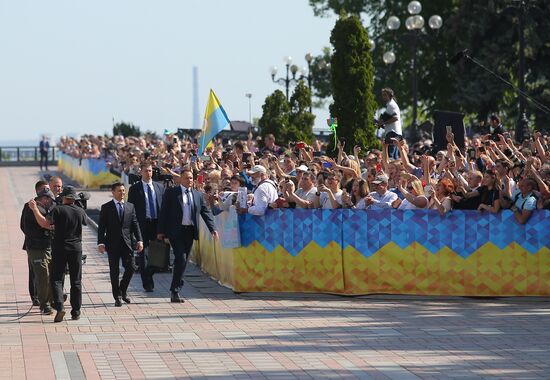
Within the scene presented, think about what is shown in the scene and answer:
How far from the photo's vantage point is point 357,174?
72.5 ft

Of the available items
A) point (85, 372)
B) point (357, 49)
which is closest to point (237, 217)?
point (85, 372)

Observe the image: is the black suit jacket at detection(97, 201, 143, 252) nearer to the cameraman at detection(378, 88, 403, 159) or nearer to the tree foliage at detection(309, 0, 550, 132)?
the cameraman at detection(378, 88, 403, 159)

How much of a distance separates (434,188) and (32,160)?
230 feet

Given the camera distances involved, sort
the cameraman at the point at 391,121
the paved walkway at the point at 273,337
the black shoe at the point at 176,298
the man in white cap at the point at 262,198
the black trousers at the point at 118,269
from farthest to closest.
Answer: the cameraman at the point at 391,121 < the man in white cap at the point at 262,198 < the black shoe at the point at 176,298 < the black trousers at the point at 118,269 < the paved walkway at the point at 273,337

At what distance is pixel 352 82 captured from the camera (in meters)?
29.8

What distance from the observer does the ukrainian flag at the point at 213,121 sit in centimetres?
2923

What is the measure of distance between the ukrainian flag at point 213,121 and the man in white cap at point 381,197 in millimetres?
9060

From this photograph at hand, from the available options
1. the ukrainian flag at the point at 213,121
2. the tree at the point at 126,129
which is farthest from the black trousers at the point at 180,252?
the tree at the point at 126,129

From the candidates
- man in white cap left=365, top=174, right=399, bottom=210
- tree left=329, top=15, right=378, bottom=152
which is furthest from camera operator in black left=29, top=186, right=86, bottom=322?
tree left=329, top=15, right=378, bottom=152

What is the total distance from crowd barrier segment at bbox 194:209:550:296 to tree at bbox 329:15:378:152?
8.64 m

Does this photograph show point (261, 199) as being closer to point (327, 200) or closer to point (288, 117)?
point (327, 200)

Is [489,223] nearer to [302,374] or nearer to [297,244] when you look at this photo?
[297,244]

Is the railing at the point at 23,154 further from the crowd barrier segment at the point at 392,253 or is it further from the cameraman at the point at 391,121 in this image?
the crowd barrier segment at the point at 392,253

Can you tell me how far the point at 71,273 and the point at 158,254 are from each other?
244 centimetres
